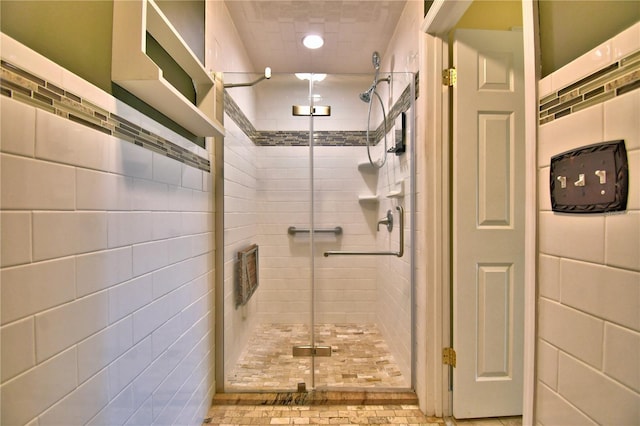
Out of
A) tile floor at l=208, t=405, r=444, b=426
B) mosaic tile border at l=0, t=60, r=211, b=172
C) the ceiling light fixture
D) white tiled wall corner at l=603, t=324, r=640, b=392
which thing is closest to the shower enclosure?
tile floor at l=208, t=405, r=444, b=426

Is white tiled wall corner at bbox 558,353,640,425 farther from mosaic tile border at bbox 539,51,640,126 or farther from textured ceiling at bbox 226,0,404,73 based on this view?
textured ceiling at bbox 226,0,404,73

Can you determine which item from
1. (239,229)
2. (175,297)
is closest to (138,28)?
(175,297)

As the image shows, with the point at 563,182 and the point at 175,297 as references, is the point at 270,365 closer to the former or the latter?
the point at 175,297

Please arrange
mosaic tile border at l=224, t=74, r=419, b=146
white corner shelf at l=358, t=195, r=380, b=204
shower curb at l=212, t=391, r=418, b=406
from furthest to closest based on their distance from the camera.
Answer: white corner shelf at l=358, t=195, r=380, b=204, mosaic tile border at l=224, t=74, r=419, b=146, shower curb at l=212, t=391, r=418, b=406

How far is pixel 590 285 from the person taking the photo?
2.18 ft

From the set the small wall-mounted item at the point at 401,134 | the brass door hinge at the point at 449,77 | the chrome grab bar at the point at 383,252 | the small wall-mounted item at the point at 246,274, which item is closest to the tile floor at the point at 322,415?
the small wall-mounted item at the point at 246,274

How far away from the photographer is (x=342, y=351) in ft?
6.94

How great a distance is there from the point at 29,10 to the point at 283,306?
7.09 ft

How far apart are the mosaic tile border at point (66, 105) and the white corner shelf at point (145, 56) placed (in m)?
0.11

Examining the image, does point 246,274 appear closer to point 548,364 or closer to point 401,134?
point 401,134

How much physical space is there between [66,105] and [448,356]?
1829 millimetres

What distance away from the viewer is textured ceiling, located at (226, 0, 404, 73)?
1.95 m

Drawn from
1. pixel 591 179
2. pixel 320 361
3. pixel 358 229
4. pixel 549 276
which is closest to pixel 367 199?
pixel 358 229

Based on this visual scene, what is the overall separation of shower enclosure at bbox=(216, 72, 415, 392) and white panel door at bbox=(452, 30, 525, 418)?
34 cm
